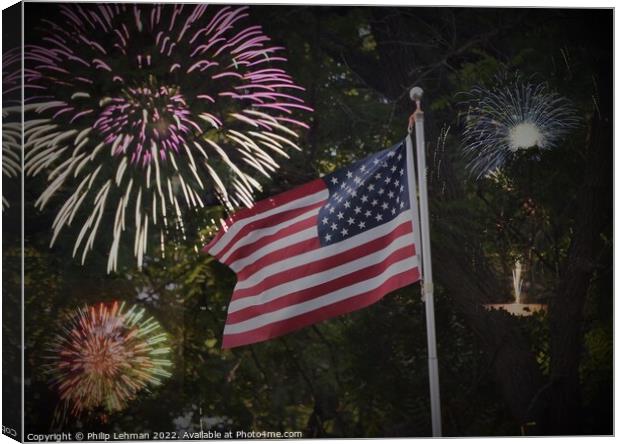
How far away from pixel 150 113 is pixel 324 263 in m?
1.63

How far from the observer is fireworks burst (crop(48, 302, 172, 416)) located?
689cm

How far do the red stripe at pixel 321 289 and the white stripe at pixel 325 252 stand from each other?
17 cm

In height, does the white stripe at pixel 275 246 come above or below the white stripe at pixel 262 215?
below

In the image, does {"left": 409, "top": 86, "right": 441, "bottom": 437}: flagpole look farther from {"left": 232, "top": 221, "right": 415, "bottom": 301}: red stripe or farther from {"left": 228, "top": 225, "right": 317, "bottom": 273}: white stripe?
{"left": 228, "top": 225, "right": 317, "bottom": 273}: white stripe

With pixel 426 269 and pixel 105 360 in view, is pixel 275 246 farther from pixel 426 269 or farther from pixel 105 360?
pixel 105 360

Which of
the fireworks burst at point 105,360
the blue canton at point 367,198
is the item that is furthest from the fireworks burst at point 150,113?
the blue canton at point 367,198

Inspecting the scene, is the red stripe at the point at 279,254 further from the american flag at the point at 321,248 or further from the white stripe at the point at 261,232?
the white stripe at the point at 261,232

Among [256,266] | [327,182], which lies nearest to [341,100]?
[327,182]

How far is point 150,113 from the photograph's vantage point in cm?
698

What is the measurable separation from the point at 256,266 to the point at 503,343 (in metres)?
1.85

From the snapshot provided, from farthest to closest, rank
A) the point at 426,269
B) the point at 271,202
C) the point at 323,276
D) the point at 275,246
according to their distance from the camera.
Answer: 1. the point at 271,202
2. the point at 275,246
3. the point at 323,276
4. the point at 426,269

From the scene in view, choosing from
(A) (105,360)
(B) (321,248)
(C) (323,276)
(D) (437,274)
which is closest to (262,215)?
(B) (321,248)

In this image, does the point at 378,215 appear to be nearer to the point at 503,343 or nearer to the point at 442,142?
the point at 442,142

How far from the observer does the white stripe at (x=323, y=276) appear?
6578 millimetres
